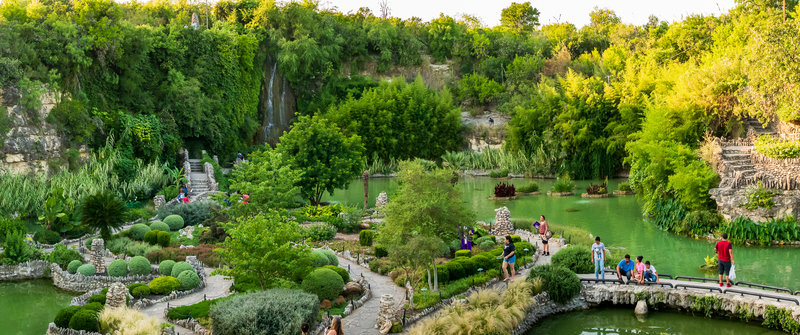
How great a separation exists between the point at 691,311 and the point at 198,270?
44.7 feet

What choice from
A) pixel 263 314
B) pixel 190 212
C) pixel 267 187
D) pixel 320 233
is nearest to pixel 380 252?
pixel 320 233

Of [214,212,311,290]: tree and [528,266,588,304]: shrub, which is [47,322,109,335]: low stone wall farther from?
[528,266,588,304]: shrub

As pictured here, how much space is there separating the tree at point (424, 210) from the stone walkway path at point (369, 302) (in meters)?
1.17

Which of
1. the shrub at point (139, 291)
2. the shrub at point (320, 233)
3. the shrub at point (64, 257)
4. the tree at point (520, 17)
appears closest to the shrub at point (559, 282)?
the shrub at point (320, 233)

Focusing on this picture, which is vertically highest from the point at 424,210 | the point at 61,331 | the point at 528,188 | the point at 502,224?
the point at 424,210

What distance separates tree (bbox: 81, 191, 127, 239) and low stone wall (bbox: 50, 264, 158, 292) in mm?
3684

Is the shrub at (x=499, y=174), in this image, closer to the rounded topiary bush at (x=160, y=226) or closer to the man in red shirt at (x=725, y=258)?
the rounded topiary bush at (x=160, y=226)

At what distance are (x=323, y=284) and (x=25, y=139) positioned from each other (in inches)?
940

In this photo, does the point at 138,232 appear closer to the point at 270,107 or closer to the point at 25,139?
the point at 25,139

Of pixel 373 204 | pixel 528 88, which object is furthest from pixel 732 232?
pixel 528 88

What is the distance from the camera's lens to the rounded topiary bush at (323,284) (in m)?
18.1

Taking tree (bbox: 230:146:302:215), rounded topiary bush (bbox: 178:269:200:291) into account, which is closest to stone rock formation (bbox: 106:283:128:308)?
rounded topiary bush (bbox: 178:269:200:291)

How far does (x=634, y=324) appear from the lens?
1777 centimetres

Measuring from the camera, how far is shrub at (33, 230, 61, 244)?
1018 inches
